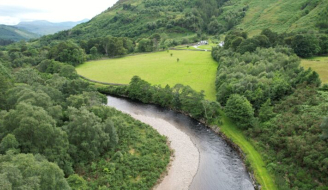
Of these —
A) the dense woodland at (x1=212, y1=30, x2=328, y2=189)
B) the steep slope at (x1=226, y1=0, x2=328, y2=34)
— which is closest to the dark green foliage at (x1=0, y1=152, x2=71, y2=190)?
the dense woodland at (x1=212, y1=30, x2=328, y2=189)

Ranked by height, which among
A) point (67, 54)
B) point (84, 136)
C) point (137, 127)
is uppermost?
point (67, 54)

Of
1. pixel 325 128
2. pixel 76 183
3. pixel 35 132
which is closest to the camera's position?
pixel 35 132

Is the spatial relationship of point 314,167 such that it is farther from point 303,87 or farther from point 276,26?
point 276,26

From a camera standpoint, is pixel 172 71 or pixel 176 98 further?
pixel 172 71

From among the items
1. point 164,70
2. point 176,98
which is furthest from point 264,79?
point 164,70

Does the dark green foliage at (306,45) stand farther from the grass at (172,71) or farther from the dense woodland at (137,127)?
the grass at (172,71)

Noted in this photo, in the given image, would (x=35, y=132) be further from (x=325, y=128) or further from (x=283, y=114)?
(x=283, y=114)
